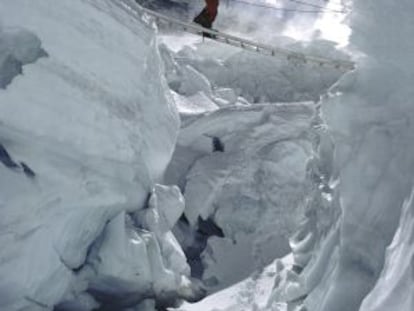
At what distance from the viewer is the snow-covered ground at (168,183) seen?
9.15 ft

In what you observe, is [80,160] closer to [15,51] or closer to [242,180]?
[15,51]

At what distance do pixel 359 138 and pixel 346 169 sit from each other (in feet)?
0.51

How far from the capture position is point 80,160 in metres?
3.91

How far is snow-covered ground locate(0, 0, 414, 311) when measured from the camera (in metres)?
2.79

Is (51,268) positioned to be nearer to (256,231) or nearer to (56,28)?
(56,28)

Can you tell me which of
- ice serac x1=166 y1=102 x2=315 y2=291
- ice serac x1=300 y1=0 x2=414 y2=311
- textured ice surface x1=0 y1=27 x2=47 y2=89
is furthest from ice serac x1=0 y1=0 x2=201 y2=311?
ice serac x1=300 y1=0 x2=414 y2=311

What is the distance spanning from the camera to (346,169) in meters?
2.94

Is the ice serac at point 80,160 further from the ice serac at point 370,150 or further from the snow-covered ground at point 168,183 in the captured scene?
the ice serac at point 370,150

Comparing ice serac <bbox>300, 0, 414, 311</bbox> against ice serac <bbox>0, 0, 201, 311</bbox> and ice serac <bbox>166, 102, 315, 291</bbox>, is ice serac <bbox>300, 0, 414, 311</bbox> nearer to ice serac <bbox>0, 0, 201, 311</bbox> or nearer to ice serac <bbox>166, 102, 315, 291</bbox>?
ice serac <bbox>0, 0, 201, 311</bbox>

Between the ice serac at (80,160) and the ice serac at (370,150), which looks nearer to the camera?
the ice serac at (370,150)

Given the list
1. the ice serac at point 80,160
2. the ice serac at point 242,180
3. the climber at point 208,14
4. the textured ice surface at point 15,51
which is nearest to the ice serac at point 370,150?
the ice serac at point 80,160

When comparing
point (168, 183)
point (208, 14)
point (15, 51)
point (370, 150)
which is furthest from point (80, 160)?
point (208, 14)

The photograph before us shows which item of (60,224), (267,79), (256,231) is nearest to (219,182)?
(256,231)

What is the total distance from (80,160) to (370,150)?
68.1 inches
